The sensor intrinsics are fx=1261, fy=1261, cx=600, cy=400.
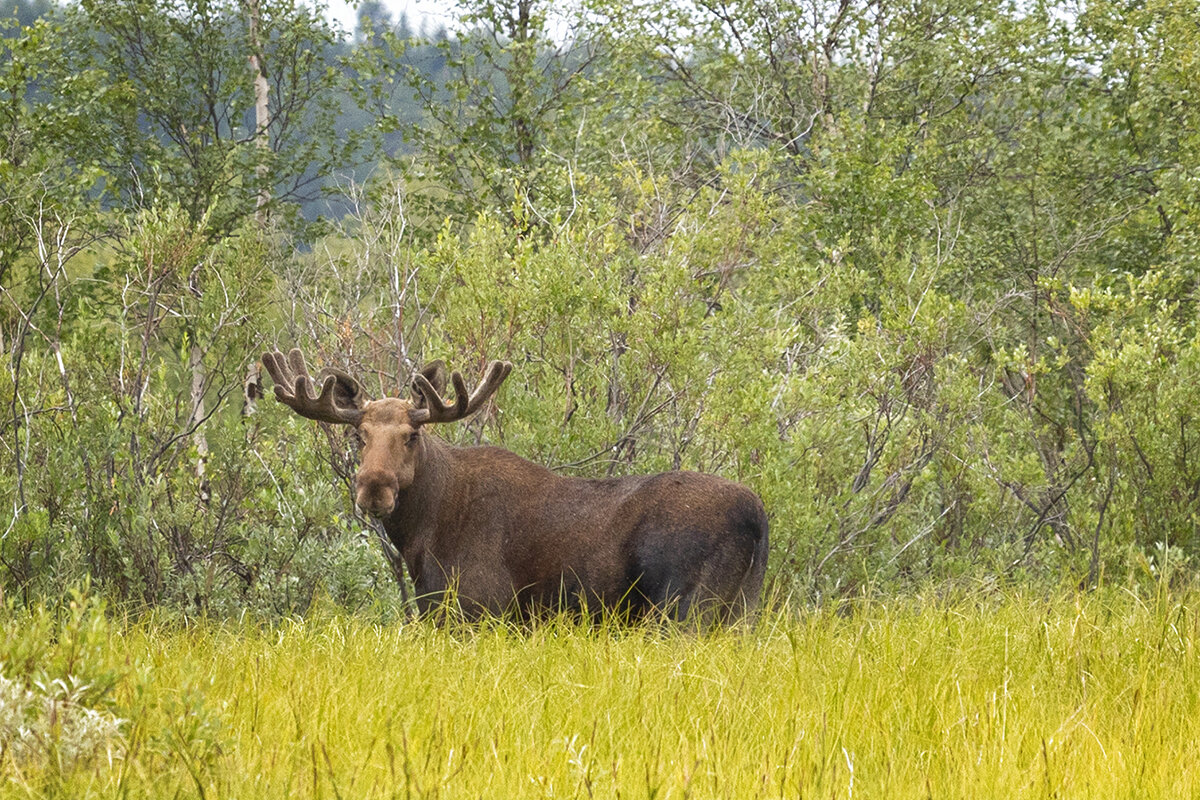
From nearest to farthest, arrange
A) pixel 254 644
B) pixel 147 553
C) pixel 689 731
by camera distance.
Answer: pixel 689 731 → pixel 254 644 → pixel 147 553

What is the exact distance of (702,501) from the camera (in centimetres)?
667

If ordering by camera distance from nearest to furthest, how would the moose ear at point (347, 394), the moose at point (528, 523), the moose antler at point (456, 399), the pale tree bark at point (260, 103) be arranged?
1. the moose at point (528, 523)
2. the moose antler at point (456, 399)
3. the moose ear at point (347, 394)
4. the pale tree bark at point (260, 103)

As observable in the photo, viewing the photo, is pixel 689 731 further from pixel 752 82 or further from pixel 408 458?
Result: pixel 752 82

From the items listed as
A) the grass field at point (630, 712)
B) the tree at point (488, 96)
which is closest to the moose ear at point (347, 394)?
the grass field at point (630, 712)

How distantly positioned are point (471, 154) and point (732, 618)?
16122 mm

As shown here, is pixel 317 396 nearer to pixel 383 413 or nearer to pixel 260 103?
pixel 383 413

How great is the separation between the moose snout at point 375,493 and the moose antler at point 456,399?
1.51 feet

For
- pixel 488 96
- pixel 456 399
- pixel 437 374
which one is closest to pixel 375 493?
pixel 456 399

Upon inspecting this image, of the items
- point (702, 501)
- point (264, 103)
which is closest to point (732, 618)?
point (702, 501)

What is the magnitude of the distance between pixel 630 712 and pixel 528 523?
2887 mm

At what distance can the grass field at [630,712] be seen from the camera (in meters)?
3.29

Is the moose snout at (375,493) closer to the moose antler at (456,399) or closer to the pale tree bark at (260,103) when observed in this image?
the moose antler at (456,399)

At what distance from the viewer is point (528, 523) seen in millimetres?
7059

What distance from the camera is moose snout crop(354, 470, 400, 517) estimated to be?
6637 millimetres
